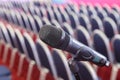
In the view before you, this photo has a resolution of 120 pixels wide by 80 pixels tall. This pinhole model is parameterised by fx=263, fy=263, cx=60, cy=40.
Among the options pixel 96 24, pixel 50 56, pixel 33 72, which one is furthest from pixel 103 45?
pixel 96 24

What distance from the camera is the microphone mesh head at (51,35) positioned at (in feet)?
3.43

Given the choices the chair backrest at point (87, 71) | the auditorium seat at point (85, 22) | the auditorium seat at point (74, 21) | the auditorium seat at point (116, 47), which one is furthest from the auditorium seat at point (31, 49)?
the auditorium seat at point (74, 21)

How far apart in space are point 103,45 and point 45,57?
0.75 meters

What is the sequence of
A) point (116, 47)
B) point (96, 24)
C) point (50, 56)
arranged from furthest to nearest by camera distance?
1. point (96, 24)
2. point (116, 47)
3. point (50, 56)

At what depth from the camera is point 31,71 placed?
3.21 meters

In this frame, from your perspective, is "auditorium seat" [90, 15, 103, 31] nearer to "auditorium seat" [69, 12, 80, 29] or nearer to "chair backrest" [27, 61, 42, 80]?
"auditorium seat" [69, 12, 80, 29]

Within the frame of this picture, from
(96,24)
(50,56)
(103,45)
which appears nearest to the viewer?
(50,56)

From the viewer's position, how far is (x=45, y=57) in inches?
106

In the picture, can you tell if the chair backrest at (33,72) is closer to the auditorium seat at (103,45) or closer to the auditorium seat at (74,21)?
the auditorium seat at (103,45)

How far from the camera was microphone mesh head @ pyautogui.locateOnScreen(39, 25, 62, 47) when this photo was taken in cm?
104

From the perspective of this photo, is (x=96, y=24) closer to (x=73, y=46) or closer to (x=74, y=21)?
(x=74, y=21)

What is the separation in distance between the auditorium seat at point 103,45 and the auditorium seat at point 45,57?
69cm

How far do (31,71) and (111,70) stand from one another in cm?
98

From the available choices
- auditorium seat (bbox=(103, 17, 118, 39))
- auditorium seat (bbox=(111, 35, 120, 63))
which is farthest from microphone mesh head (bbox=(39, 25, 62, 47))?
auditorium seat (bbox=(103, 17, 118, 39))
